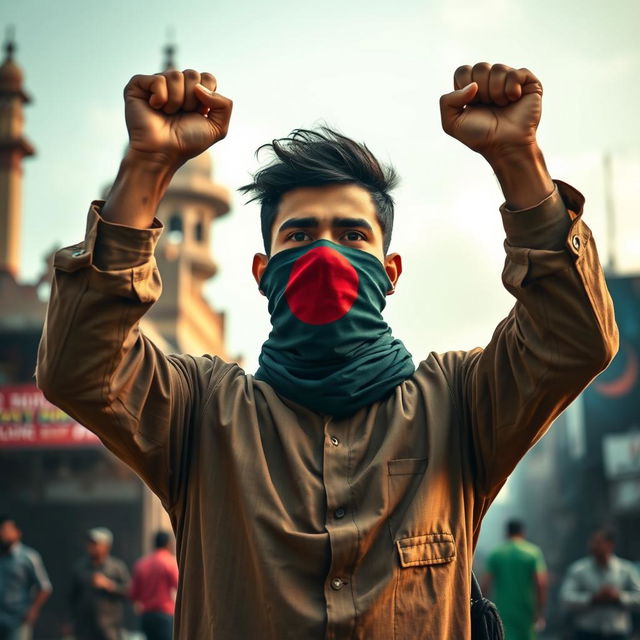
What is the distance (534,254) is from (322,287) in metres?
0.46

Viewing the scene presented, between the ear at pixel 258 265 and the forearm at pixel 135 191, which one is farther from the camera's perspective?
the ear at pixel 258 265

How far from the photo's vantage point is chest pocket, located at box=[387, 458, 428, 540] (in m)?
2.30

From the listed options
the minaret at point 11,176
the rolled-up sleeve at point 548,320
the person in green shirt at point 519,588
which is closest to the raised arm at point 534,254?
the rolled-up sleeve at point 548,320

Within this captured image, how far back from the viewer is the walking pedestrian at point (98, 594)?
1035 centimetres

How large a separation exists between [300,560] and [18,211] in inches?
951

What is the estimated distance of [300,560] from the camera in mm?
2248

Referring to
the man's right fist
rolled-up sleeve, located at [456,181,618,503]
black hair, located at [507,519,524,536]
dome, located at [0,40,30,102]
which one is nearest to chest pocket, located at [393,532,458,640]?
rolled-up sleeve, located at [456,181,618,503]

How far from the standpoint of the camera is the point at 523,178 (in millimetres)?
2246

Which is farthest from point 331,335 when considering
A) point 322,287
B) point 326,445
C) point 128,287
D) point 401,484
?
point 128,287

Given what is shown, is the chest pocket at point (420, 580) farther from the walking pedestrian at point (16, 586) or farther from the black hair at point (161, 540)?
the black hair at point (161, 540)

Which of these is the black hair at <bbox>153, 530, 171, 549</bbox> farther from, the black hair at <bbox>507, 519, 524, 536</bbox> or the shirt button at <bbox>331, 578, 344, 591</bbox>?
the shirt button at <bbox>331, 578, 344, 591</bbox>

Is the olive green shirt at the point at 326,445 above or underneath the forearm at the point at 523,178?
underneath

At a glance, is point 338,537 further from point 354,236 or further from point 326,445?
point 354,236

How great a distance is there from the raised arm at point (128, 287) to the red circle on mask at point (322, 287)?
0.32m
